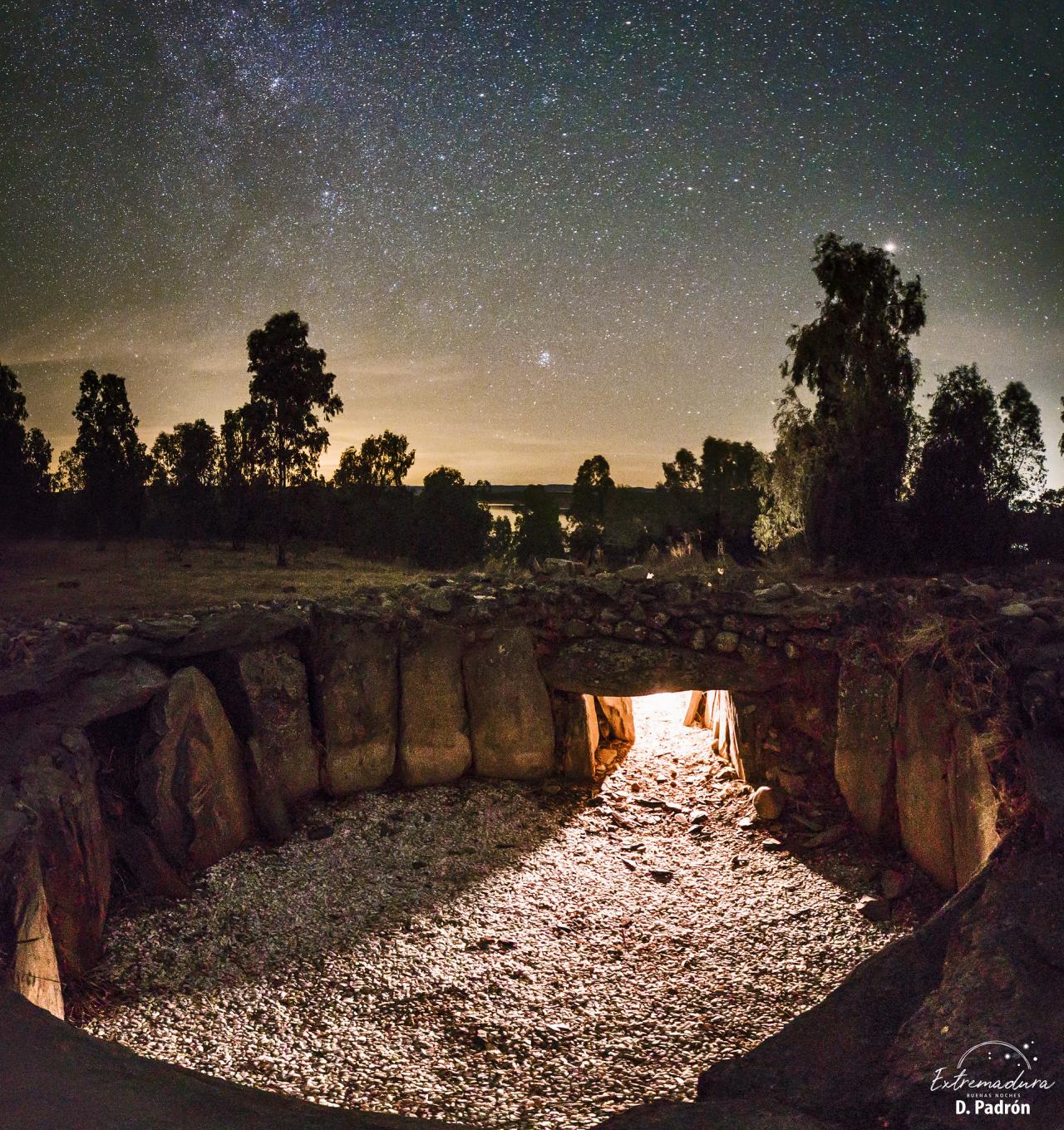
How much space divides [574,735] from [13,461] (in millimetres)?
14896

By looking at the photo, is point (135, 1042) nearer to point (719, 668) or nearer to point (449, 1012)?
point (449, 1012)

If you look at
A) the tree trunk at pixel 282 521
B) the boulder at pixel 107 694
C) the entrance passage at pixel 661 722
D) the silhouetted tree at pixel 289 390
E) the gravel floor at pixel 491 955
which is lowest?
the gravel floor at pixel 491 955

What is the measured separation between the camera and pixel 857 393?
14.2m

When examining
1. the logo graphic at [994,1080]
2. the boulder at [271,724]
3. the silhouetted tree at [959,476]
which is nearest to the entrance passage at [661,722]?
the boulder at [271,724]

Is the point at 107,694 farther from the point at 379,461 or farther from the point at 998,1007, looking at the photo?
the point at 379,461

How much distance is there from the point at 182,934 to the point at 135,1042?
1.01 meters

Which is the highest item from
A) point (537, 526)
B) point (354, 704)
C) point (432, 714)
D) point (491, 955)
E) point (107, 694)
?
point (537, 526)

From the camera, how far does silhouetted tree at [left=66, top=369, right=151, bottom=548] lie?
17828 mm

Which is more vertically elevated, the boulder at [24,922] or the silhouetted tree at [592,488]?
the silhouetted tree at [592,488]

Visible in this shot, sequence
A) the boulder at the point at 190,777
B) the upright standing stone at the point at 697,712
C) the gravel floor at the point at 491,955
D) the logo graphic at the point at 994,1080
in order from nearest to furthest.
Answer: the logo graphic at the point at 994,1080, the gravel floor at the point at 491,955, the boulder at the point at 190,777, the upright standing stone at the point at 697,712

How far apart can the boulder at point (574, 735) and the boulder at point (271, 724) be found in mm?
2390

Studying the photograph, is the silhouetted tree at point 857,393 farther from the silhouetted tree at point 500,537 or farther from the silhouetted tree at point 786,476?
the silhouetted tree at point 500,537

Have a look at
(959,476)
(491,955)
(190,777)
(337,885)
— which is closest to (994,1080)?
(491,955)

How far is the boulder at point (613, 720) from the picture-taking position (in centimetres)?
855
